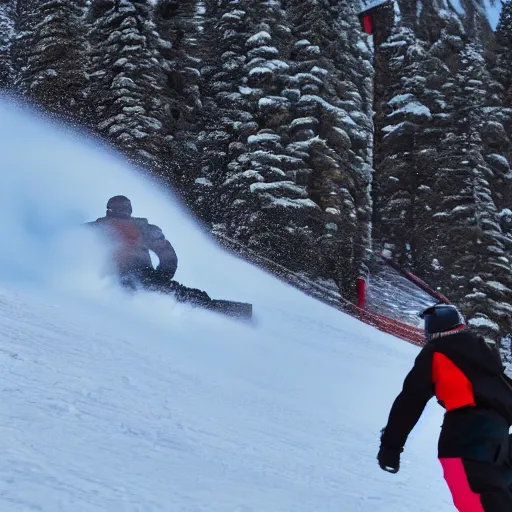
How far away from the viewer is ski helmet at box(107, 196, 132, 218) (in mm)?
9883

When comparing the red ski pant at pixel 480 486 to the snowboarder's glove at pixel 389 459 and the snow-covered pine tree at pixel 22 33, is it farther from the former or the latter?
the snow-covered pine tree at pixel 22 33

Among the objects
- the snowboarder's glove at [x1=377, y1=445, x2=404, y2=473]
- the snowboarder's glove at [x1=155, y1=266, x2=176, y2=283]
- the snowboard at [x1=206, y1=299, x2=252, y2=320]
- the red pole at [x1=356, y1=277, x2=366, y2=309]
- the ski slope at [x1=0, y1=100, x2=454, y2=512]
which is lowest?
the ski slope at [x1=0, y1=100, x2=454, y2=512]

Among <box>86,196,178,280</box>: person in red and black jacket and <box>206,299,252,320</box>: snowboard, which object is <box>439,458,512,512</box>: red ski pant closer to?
<box>86,196,178,280</box>: person in red and black jacket

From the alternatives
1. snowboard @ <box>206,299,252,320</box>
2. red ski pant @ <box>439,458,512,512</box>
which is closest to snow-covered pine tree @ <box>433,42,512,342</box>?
snowboard @ <box>206,299,252,320</box>

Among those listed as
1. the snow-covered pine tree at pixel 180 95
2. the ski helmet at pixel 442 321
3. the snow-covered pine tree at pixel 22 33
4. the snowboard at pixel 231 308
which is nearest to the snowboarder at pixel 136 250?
the snowboard at pixel 231 308

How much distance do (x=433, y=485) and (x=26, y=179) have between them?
30.2ft

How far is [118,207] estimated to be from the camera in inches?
390

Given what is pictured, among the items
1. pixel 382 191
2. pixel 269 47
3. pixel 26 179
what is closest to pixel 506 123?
pixel 382 191

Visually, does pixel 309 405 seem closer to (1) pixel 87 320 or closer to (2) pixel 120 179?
(1) pixel 87 320

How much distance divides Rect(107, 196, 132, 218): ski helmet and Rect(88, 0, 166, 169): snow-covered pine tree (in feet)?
37.3

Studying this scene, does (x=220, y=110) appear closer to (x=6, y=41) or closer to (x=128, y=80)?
(x=128, y=80)

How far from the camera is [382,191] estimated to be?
29.4 m

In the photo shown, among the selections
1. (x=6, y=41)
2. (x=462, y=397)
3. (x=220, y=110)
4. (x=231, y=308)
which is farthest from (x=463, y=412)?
(x=6, y=41)

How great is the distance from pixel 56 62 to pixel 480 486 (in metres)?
23.8
